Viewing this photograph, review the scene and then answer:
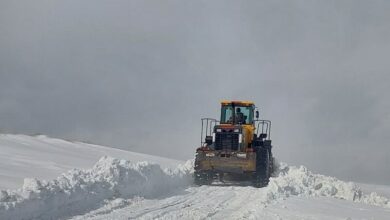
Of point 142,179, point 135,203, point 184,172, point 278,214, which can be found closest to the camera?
point 278,214

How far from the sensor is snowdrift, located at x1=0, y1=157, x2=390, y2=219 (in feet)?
30.9

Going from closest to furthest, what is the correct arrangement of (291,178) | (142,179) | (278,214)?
(278,214) → (142,179) → (291,178)

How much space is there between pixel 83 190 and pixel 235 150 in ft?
31.5

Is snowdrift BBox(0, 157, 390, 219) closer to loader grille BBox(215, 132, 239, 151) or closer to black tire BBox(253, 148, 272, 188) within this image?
black tire BBox(253, 148, 272, 188)

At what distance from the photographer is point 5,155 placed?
823 inches

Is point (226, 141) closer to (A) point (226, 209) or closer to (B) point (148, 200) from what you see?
(B) point (148, 200)

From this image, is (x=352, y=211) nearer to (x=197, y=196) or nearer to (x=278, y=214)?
(x=278, y=214)

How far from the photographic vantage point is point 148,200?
42.7 ft

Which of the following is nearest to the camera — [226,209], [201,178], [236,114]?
[226,209]

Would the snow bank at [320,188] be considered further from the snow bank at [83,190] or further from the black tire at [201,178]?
the snow bank at [83,190]

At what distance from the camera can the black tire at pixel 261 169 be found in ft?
64.1

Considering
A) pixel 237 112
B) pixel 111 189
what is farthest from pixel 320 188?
pixel 111 189

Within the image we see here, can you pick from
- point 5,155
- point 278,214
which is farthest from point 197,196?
point 5,155

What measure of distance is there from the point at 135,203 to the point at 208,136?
982 cm
